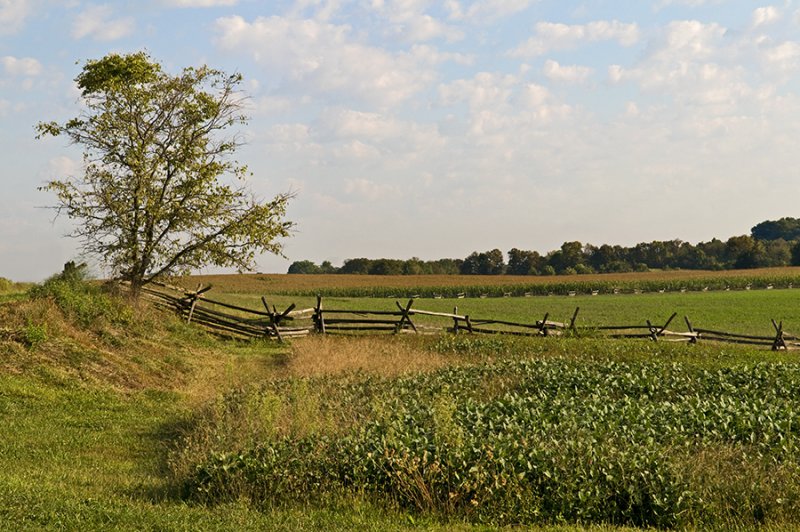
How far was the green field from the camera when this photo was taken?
8828mm

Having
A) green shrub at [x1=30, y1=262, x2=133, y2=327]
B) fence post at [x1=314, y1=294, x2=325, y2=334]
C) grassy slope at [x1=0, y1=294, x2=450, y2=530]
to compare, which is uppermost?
green shrub at [x1=30, y1=262, x2=133, y2=327]

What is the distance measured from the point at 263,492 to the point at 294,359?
48.1 ft

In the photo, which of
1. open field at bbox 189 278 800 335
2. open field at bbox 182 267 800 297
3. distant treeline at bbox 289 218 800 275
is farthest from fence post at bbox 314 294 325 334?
distant treeline at bbox 289 218 800 275

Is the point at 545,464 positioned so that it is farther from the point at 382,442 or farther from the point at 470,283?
the point at 470,283

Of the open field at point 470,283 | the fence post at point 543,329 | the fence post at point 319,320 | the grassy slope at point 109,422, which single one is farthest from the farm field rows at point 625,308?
the grassy slope at point 109,422

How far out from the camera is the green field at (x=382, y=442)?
8828mm

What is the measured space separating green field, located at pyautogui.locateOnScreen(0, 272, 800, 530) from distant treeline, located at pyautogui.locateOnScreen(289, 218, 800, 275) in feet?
247

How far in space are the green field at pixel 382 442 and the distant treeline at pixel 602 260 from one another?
75.2 meters

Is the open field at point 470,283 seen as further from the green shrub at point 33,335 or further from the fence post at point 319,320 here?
the green shrub at point 33,335

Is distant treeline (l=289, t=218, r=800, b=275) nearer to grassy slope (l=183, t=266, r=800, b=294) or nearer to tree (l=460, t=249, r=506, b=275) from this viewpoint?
tree (l=460, t=249, r=506, b=275)

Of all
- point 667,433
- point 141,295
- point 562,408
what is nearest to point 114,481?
point 562,408

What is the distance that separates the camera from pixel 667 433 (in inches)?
437

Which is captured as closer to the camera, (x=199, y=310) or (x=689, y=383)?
(x=689, y=383)

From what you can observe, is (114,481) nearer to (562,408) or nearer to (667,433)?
(562,408)
